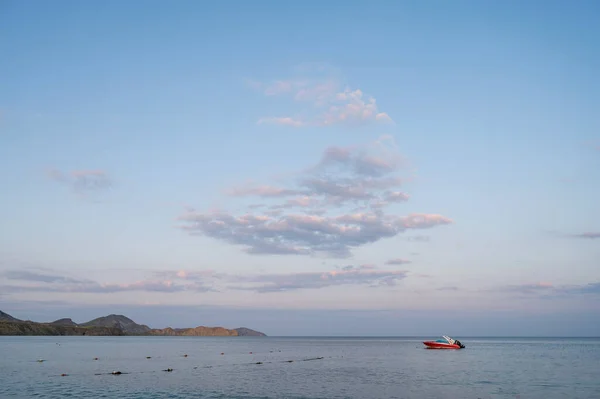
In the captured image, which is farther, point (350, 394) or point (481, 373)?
point (481, 373)

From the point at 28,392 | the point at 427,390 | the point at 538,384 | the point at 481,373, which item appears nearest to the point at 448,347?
the point at 481,373

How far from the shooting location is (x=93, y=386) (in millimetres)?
65938

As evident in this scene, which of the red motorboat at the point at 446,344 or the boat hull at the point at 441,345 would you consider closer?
the red motorboat at the point at 446,344

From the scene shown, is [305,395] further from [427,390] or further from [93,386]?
[93,386]

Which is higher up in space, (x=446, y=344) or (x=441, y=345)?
(x=446, y=344)

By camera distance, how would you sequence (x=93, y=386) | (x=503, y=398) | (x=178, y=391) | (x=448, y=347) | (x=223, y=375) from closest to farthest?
(x=503, y=398) < (x=178, y=391) < (x=93, y=386) < (x=223, y=375) < (x=448, y=347)

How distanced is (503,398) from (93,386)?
5067 centimetres

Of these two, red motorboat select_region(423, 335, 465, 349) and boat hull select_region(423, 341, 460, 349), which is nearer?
red motorboat select_region(423, 335, 465, 349)

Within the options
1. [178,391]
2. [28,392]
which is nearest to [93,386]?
[28,392]

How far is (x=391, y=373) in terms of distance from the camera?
8612cm

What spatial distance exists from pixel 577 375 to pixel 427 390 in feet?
120

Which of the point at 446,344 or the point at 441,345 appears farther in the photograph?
the point at 441,345

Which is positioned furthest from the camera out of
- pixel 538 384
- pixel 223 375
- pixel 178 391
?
pixel 223 375

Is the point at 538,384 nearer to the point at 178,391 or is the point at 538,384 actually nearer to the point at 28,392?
the point at 178,391
